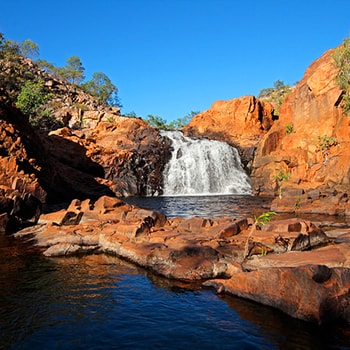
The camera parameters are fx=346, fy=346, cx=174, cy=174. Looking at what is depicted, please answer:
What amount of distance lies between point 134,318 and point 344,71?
42.5 m

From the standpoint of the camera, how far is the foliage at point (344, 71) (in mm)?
41656

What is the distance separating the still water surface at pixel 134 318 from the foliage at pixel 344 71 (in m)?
38.9

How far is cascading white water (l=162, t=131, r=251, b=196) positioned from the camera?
50812 mm

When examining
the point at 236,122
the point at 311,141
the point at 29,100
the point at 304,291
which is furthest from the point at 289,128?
the point at 304,291

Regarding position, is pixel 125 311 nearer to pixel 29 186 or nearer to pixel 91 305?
pixel 91 305

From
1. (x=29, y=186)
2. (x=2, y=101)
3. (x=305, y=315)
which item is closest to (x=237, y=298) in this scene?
(x=305, y=315)

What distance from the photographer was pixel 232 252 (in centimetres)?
1321

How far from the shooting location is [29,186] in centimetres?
2452

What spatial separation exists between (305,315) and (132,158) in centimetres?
4615

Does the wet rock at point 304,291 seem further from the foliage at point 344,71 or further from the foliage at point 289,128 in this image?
the foliage at point 289,128

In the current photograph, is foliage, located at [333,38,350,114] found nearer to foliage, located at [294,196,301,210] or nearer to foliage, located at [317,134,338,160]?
foliage, located at [317,134,338,160]

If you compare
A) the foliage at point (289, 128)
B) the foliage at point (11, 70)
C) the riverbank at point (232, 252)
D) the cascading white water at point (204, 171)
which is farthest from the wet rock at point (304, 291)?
the foliage at point (11, 70)

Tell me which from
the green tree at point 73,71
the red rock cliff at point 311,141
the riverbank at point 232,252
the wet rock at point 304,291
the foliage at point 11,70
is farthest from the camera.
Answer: the green tree at point 73,71

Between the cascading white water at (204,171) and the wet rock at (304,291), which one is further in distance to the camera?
the cascading white water at (204,171)
